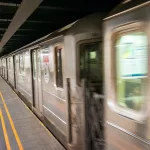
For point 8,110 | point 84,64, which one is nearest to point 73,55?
point 84,64

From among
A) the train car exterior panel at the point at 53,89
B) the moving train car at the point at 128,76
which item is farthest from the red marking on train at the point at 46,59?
the moving train car at the point at 128,76

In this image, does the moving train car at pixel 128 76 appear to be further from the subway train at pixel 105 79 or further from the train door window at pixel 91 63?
the train door window at pixel 91 63

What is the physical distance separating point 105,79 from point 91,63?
131 cm

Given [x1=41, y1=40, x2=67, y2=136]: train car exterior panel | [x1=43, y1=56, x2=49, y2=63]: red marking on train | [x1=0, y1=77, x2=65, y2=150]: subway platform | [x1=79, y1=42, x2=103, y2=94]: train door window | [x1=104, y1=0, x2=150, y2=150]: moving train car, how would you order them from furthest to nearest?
[x1=43, y1=56, x2=49, y2=63]: red marking on train → [x1=0, y1=77, x2=65, y2=150]: subway platform → [x1=41, y1=40, x2=67, y2=136]: train car exterior panel → [x1=79, y1=42, x2=103, y2=94]: train door window → [x1=104, y1=0, x2=150, y2=150]: moving train car

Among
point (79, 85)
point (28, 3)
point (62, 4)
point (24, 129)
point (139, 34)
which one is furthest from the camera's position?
point (24, 129)

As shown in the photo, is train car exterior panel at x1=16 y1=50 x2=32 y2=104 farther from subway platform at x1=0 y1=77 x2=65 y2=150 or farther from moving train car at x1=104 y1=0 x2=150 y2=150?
moving train car at x1=104 y1=0 x2=150 y2=150

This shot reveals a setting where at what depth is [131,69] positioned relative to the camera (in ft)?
7.59

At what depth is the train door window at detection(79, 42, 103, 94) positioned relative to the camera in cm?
399

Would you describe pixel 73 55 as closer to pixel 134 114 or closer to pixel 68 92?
pixel 68 92

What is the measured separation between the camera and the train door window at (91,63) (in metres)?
3.99

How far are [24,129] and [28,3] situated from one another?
3250 millimetres

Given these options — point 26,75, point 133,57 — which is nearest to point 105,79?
point 133,57

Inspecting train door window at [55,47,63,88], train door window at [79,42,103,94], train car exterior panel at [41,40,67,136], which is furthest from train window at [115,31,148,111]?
train door window at [55,47,63,88]

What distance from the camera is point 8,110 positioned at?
900 cm
